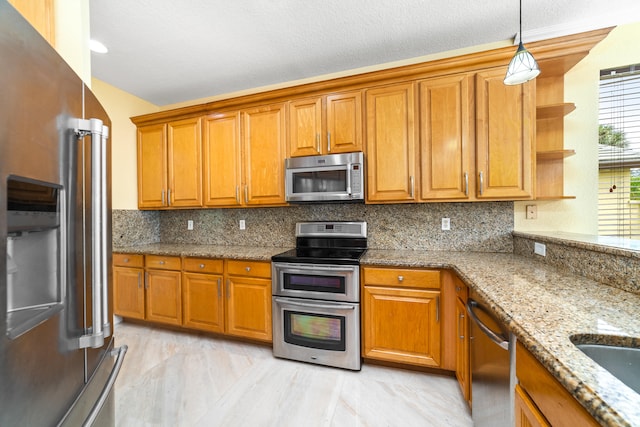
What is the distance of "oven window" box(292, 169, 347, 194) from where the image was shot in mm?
2295

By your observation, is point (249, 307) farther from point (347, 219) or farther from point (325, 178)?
point (325, 178)

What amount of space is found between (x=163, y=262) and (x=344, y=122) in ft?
7.35

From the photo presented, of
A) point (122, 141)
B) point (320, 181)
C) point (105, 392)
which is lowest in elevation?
point (105, 392)

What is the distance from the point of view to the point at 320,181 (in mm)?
2359

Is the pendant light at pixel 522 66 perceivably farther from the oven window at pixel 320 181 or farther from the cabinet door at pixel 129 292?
the cabinet door at pixel 129 292

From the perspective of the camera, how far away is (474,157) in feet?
6.68

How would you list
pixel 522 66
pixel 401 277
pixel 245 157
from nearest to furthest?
1. pixel 522 66
2. pixel 401 277
3. pixel 245 157

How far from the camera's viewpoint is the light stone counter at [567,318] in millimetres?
511

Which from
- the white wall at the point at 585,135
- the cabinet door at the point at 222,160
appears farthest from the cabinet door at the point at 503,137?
the cabinet door at the point at 222,160

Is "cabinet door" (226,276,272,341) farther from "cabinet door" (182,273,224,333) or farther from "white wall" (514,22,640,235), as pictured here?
"white wall" (514,22,640,235)

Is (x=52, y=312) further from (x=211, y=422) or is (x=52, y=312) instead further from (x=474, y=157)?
(x=474, y=157)

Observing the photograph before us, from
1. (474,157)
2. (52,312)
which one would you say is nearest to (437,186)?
(474,157)

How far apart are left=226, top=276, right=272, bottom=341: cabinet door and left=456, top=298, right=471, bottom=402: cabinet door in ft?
4.79

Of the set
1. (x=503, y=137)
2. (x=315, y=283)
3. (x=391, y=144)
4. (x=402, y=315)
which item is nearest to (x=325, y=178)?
(x=391, y=144)
